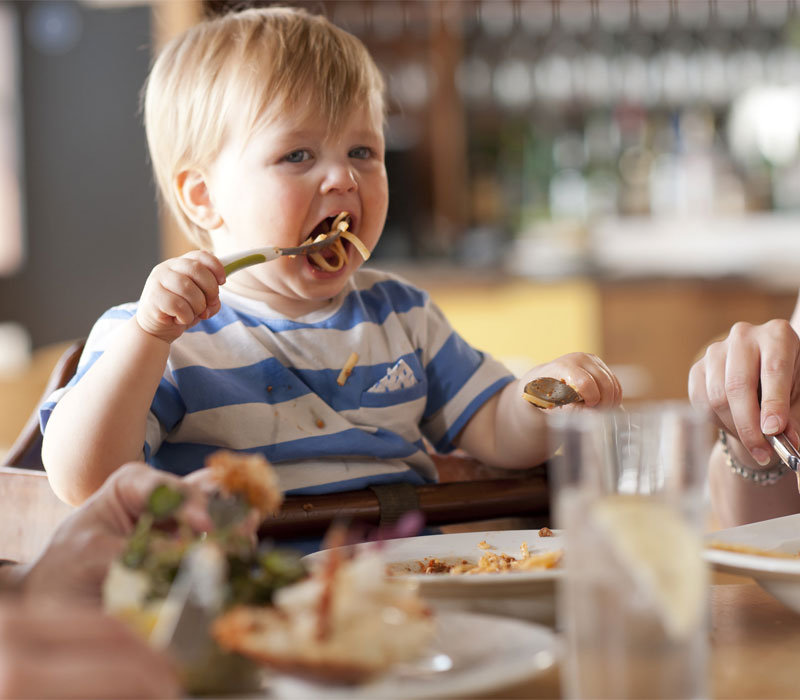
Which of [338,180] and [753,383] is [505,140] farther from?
[753,383]

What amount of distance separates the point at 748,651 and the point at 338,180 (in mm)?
716

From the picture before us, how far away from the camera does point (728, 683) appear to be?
0.63m

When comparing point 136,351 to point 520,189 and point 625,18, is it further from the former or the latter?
point 625,18

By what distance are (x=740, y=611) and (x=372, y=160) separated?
0.71 m

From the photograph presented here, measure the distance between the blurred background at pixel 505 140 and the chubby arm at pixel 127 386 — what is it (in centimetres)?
366

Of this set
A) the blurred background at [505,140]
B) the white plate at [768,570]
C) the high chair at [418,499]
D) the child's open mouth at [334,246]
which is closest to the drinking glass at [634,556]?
the white plate at [768,570]

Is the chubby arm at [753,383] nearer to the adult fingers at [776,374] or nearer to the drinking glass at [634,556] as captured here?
the adult fingers at [776,374]

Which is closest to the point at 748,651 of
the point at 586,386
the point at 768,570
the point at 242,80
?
the point at 768,570

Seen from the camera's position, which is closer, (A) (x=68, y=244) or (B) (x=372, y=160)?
(B) (x=372, y=160)

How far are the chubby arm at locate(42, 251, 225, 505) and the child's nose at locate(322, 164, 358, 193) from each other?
264 millimetres

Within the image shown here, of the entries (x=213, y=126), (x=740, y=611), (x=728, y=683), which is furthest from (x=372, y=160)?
(x=728, y=683)

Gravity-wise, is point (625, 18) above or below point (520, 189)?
above

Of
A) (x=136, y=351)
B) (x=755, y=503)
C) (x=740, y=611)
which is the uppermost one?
(x=136, y=351)

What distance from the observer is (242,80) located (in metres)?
1.25
